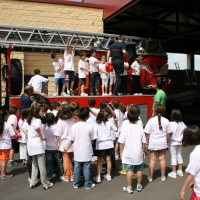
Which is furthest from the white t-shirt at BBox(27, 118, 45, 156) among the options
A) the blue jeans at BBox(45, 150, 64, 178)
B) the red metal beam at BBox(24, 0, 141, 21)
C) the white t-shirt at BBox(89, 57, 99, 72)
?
the red metal beam at BBox(24, 0, 141, 21)

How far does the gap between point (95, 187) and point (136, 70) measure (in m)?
5.43

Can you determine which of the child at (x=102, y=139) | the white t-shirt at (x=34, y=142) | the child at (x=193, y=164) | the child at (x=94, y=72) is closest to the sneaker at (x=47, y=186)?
the white t-shirt at (x=34, y=142)

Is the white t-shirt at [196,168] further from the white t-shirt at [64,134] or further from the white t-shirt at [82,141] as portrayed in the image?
the white t-shirt at [64,134]

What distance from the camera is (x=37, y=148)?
4.66 metres

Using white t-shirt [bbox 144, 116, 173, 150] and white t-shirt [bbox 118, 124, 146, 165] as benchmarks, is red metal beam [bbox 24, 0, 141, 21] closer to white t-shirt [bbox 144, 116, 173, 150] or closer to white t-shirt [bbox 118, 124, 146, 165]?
white t-shirt [bbox 144, 116, 173, 150]

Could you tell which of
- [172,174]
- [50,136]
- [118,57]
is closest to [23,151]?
[50,136]

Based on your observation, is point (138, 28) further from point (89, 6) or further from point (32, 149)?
point (32, 149)

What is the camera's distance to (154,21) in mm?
16391

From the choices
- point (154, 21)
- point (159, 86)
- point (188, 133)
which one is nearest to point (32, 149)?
point (188, 133)

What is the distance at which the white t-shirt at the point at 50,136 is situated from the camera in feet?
16.5

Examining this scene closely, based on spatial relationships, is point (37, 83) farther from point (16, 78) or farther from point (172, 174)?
point (172, 174)

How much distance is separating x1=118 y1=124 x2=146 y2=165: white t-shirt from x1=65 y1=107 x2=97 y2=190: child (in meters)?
0.55

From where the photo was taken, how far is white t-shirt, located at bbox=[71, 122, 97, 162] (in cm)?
460

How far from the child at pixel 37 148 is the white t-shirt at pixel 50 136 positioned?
0.25 meters
